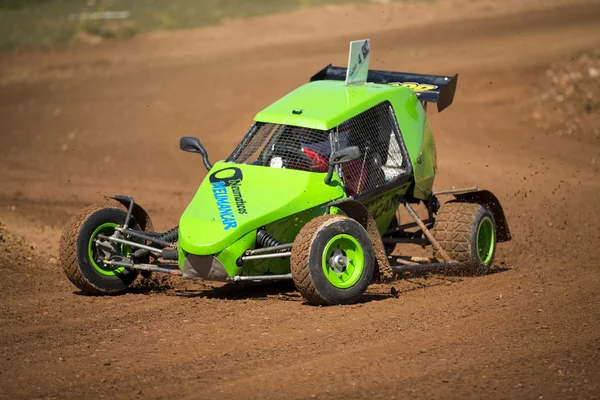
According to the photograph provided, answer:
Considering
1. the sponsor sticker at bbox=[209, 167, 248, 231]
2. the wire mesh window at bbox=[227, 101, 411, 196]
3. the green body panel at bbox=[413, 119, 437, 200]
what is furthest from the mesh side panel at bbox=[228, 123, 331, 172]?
the green body panel at bbox=[413, 119, 437, 200]

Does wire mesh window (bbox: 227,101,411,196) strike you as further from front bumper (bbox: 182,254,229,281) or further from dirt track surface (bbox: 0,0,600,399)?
front bumper (bbox: 182,254,229,281)

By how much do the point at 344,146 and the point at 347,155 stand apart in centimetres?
70

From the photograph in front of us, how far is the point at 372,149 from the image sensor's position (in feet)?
36.0

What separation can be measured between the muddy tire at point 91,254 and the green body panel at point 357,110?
1.82m

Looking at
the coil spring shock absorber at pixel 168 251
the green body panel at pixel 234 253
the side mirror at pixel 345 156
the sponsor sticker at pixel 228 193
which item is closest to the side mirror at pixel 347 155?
the side mirror at pixel 345 156

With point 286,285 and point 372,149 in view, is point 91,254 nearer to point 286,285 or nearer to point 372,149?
point 286,285

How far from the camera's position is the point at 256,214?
9664 mm

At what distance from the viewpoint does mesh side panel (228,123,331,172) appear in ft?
34.2

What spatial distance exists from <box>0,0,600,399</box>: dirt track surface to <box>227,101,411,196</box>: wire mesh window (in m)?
1.19

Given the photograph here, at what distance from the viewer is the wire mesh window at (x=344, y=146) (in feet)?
34.4

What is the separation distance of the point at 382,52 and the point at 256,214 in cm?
1639

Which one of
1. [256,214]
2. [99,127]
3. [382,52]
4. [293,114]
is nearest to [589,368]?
[256,214]

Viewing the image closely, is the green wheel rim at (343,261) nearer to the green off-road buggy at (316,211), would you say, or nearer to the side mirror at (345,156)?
the green off-road buggy at (316,211)

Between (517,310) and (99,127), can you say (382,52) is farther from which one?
(517,310)
